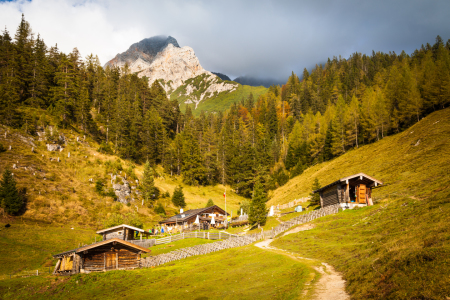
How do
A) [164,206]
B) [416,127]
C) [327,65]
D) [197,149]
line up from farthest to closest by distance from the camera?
[327,65], [197,149], [164,206], [416,127]

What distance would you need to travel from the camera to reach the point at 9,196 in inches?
1743

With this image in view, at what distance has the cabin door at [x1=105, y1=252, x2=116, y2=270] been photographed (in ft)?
97.8

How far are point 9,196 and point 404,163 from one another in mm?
73825

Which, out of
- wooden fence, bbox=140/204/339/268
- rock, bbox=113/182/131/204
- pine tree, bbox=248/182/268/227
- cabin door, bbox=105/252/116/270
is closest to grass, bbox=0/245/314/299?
cabin door, bbox=105/252/116/270

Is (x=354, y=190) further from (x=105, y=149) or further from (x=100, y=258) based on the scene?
(x=105, y=149)

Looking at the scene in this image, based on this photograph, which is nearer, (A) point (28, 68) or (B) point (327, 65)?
(A) point (28, 68)

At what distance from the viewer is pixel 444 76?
67125mm

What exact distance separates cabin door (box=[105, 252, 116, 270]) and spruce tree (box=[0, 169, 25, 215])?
89.0 feet

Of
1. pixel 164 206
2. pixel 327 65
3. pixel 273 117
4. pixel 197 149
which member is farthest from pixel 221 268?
pixel 327 65

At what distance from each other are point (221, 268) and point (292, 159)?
270 ft

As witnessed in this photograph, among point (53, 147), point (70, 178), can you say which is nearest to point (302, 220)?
point (70, 178)

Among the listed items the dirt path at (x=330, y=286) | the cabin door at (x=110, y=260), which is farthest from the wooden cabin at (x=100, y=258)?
the dirt path at (x=330, y=286)

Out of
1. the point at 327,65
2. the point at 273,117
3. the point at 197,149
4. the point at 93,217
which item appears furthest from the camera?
the point at 327,65

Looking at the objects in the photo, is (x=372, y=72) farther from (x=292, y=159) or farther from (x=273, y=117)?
(x=292, y=159)
